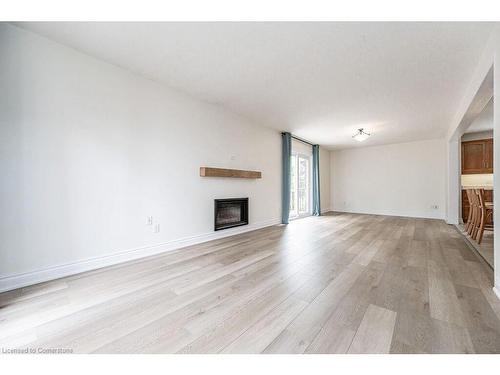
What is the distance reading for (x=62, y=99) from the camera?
2.13m

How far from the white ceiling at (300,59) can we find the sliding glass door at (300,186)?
256cm

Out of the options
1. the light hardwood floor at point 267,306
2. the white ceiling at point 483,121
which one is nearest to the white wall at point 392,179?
the white ceiling at point 483,121

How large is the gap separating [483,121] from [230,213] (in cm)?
586

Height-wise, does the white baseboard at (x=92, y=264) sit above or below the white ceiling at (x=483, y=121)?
below

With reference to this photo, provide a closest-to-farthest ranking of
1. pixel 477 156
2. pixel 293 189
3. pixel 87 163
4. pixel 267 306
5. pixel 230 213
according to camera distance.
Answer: pixel 267 306 < pixel 87 163 < pixel 230 213 < pixel 477 156 < pixel 293 189

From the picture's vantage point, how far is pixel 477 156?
544cm

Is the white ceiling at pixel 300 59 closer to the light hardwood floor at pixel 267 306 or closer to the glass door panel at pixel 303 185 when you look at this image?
the light hardwood floor at pixel 267 306

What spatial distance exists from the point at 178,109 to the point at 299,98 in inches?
73.4

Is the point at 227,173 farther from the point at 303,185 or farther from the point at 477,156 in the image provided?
the point at 477,156

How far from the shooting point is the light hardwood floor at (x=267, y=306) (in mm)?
1214

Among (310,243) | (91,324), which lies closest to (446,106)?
(310,243)

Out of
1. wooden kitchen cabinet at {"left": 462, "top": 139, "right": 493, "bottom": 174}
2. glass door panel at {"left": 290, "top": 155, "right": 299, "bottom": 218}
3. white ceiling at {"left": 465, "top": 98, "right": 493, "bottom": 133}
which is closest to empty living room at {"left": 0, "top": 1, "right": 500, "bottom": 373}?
white ceiling at {"left": 465, "top": 98, "right": 493, "bottom": 133}

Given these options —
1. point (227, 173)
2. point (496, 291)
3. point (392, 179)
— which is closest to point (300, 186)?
point (392, 179)
